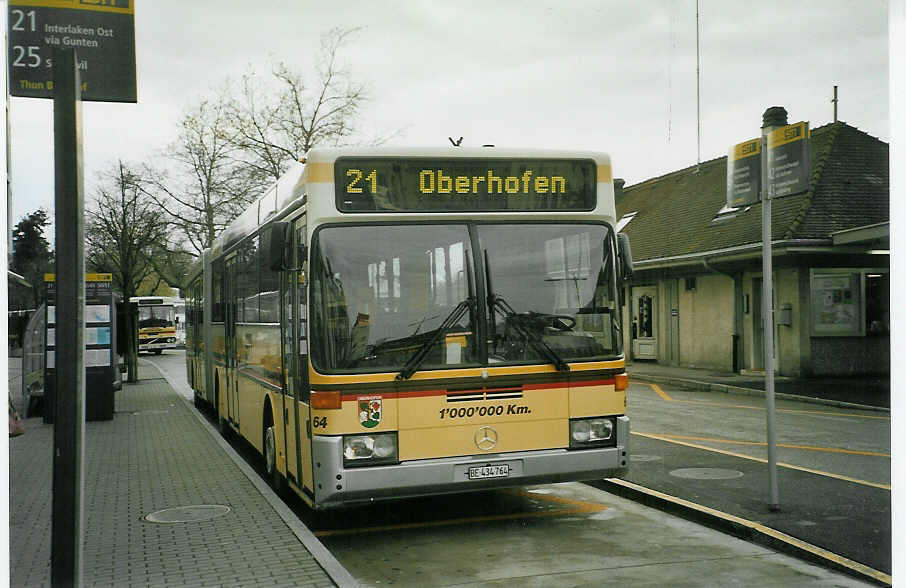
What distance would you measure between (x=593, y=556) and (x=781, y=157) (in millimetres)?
3569

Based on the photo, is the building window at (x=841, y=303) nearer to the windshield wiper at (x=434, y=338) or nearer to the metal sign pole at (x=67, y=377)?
the windshield wiper at (x=434, y=338)

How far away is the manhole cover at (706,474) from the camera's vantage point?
894cm

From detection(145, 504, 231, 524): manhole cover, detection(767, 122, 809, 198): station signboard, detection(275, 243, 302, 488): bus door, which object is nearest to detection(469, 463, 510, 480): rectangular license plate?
detection(275, 243, 302, 488): bus door

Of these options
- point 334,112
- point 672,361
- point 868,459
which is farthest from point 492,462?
point 334,112

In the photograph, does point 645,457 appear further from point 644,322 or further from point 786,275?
point 644,322

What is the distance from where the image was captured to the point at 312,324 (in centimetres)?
667

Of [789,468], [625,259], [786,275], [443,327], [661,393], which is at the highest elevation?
[786,275]

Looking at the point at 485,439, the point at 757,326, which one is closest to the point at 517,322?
the point at 485,439

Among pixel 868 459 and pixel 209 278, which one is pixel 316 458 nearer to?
pixel 868 459

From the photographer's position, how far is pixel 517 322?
6934 millimetres

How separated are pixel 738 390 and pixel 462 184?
556 inches

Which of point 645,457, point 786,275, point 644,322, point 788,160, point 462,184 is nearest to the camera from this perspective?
point 462,184

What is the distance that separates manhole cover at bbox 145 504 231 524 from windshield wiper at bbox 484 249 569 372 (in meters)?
3.12

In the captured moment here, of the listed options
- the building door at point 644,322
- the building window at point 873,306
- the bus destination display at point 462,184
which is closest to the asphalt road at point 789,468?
the bus destination display at point 462,184
